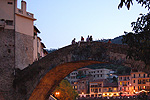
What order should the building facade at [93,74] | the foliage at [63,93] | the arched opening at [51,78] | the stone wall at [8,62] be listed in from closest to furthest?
the arched opening at [51,78] < the stone wall at [8,62] < the foliage at [63,93] < the building facade at [93,74]

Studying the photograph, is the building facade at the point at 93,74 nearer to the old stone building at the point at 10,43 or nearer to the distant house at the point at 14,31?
the distant house at the point at 14,31

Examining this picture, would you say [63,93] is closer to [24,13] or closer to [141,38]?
[24,13]

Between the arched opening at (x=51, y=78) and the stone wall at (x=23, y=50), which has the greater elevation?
the stone wall at (x=23, y=50)

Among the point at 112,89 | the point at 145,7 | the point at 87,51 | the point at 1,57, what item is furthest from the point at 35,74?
the point at 112,89

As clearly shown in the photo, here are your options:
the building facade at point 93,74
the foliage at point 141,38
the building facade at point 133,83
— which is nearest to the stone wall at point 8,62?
the foliage at point 141,38

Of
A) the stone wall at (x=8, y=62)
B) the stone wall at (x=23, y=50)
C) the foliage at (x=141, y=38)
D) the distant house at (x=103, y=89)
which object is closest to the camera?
the foliage at (x=141, y=38)

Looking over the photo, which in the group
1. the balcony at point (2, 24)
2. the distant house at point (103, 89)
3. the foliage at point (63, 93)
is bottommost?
the distant house at point (103, 89)

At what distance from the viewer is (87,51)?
19219 millimetres

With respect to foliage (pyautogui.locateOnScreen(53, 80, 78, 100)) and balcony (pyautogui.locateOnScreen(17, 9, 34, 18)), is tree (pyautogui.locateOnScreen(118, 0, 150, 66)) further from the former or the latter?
foliage (pyautogui.locateOnScreen(53, 80, 78, 100))

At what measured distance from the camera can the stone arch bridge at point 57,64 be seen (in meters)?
18.3

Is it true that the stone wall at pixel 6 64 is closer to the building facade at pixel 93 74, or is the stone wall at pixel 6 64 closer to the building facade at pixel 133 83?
the building facade at pixel 133 83

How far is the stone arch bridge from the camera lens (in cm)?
1833

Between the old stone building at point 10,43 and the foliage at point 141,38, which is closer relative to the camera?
the foliage at point 141,38

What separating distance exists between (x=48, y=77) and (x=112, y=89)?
48.8m
